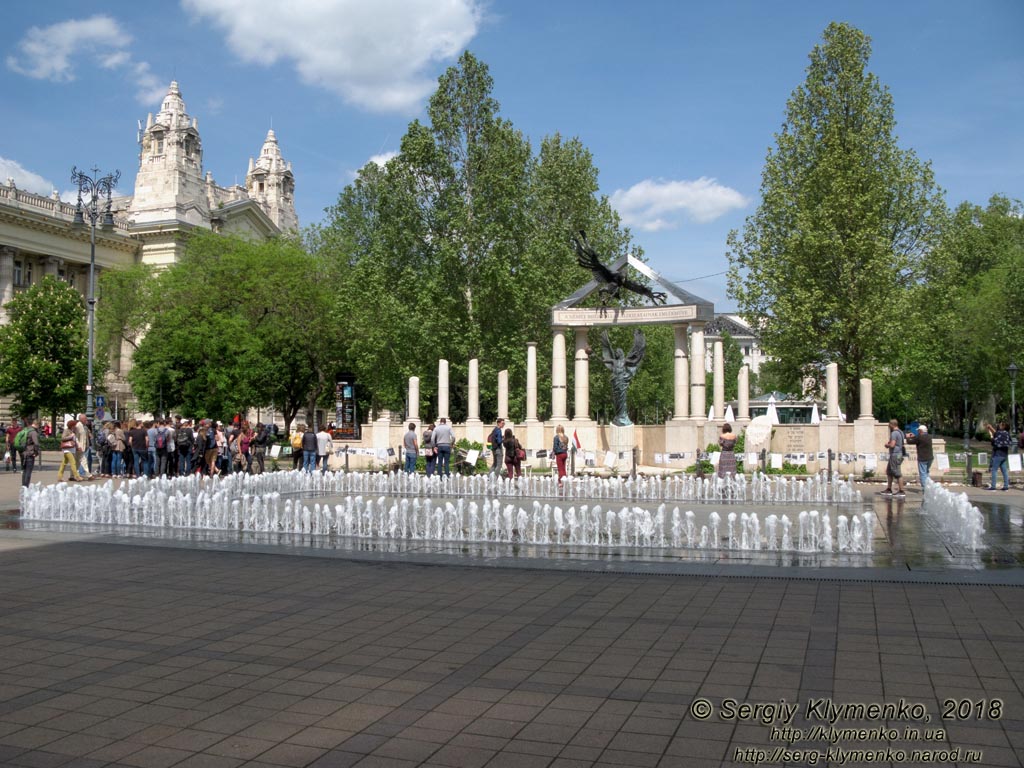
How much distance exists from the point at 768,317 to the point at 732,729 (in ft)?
124

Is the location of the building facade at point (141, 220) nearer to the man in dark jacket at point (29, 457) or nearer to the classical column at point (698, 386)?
the classical column at point (698, 386)

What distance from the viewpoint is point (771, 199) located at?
4119 centimetres

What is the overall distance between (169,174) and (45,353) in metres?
26.0

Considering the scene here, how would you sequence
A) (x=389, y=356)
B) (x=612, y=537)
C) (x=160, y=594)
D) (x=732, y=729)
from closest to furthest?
(x=732, y=729), (x=160, y=594), (x=612, y=537), (x=389, y=356)

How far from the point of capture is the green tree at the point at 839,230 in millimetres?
38406

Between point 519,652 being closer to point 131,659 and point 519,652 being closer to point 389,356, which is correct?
point 131,659

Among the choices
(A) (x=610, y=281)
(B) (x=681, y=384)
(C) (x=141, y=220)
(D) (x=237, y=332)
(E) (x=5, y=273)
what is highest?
(C) (x=141, y=220)

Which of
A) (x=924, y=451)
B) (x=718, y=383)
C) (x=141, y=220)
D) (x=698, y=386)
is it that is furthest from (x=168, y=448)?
(x=141, y=220)

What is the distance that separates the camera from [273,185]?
336ft

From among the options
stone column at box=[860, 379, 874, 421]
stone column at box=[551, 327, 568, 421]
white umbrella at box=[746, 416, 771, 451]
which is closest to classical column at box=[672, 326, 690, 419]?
white umbrella at box=[746, 416, 771, 451]

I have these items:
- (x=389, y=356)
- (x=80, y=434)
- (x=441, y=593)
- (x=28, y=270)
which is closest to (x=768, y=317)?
(x=389, y=356)

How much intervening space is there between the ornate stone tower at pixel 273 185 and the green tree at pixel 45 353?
4811 centimetres

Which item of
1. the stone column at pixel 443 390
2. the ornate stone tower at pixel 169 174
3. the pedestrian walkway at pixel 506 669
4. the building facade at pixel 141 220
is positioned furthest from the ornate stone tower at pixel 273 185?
the pedestrian walkway at pixel 506 669

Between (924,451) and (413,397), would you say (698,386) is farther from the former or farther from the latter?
(924,451)
